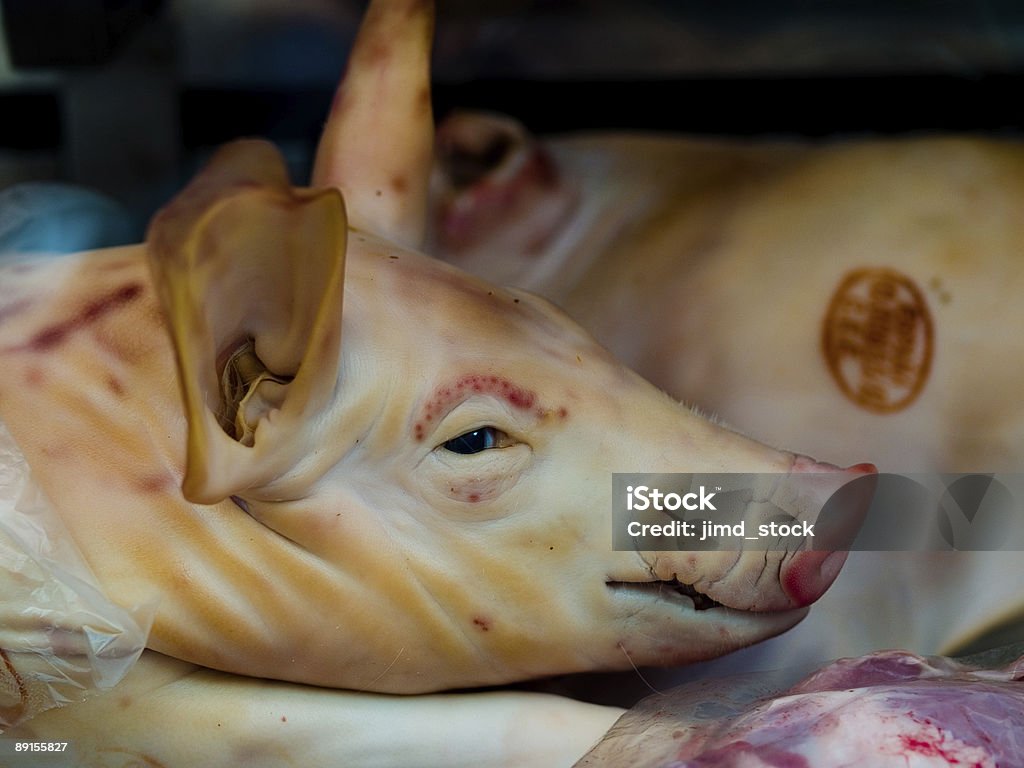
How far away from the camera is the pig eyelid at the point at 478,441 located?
110 cm

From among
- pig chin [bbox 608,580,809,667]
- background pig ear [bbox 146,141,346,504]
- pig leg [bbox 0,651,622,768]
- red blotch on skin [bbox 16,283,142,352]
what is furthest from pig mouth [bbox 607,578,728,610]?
red blotch on skin [bbox 16,283,142,352]

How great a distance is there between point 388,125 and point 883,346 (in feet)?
2.05

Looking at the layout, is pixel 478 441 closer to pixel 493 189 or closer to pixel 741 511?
pixel 741 511

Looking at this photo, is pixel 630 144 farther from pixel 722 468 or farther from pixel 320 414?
pixel 320 414

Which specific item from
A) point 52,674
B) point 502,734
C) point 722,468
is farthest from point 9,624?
point 722,468

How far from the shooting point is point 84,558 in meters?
1.07

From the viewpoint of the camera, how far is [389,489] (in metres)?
1.10

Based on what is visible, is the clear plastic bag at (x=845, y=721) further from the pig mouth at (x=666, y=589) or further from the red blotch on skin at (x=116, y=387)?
the red blotch on skin at (x=116, y=387)

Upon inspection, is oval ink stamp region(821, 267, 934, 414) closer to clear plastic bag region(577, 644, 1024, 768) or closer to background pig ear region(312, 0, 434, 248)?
clear plastic bag region(577, 644, 1024, 768)

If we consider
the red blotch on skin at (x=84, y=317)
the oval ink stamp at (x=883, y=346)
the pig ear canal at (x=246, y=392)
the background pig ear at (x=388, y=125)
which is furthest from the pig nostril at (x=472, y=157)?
the pig ear canal at (x=246, y=392)

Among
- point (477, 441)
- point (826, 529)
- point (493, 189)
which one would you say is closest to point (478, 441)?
point (477, 441)

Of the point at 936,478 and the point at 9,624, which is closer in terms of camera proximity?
the point at 9,624

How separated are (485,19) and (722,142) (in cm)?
46

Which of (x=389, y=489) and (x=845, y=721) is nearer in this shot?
(x=845, y=721)
